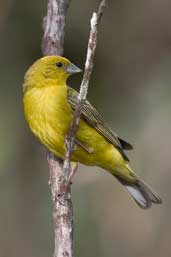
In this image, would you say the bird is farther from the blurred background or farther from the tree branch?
the blurred background

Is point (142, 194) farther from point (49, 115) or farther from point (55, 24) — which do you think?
point (55, 24)

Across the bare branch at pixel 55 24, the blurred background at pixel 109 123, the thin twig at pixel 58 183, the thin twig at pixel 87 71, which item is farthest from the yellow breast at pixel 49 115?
the blurred background at pixel 109 123

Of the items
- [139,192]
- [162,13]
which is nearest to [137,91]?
[162,13]

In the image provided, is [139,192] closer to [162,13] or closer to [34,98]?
[34,98]

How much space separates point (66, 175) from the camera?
5.85 m

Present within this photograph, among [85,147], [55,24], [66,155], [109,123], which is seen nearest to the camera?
[66,155]

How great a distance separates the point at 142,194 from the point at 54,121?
123 centimetres

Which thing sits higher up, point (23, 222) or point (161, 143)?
point (161, 143)

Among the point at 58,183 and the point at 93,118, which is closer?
the point at 58,183

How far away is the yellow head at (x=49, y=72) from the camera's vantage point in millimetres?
6934

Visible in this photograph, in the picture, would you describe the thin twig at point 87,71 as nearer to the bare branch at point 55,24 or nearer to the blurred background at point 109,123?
the bare branch at point 55,24

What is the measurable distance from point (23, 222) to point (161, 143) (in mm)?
1637

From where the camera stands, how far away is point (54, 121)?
6.70m

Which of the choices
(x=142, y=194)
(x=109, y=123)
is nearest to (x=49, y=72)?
(x=142, y=194)
